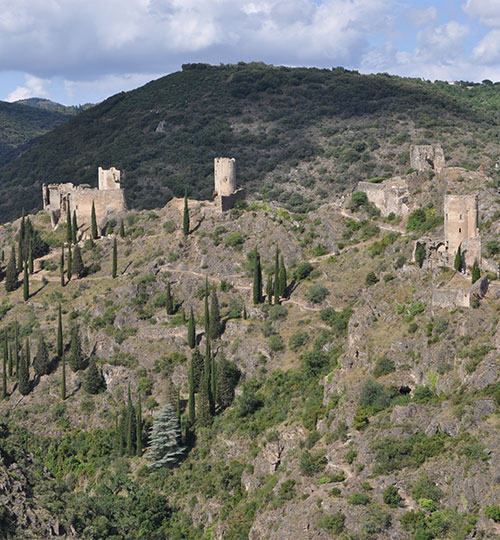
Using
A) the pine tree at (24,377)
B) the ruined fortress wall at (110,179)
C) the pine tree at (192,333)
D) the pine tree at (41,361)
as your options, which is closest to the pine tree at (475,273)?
the pine tree at (192,333)

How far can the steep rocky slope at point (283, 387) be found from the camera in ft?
163

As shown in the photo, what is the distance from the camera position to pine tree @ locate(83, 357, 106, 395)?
7369cm

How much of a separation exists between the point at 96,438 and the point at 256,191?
151ft

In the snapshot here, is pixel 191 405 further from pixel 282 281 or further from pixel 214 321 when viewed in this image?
pixel 282 281

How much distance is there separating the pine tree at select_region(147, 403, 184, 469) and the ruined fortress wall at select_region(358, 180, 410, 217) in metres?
21.5

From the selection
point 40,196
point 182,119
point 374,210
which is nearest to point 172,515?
point 374,210

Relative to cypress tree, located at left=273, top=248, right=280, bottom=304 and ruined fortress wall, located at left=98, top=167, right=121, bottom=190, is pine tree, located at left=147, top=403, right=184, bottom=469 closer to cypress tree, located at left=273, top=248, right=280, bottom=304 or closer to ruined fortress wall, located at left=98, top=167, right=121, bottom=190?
cypress tree, located at left=273, top=248, right=280, bottom=304

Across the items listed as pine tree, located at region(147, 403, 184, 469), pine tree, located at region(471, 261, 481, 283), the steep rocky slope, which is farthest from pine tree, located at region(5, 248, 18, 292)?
pine tree, located at region(471, 261, 481, 283)

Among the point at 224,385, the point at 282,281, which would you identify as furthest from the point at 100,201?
the point at 224,385

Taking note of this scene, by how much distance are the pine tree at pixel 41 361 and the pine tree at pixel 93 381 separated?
330 cm

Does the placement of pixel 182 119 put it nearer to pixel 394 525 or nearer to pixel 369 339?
pixel 369 339

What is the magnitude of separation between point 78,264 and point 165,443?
22750 mm

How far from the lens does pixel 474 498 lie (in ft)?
152

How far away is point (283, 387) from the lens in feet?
218
